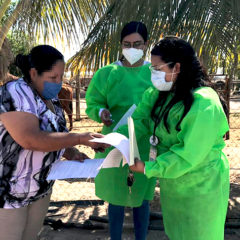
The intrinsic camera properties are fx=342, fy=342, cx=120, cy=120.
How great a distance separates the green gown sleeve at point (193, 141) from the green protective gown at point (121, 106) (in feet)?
2.34

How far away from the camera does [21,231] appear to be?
5.78ft

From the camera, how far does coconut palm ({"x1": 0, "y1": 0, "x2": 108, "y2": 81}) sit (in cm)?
→ 397

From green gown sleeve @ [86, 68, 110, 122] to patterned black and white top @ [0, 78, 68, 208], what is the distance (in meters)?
0.55

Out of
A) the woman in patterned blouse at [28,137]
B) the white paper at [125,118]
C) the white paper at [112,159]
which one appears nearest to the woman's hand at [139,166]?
the white paper at [112,159]

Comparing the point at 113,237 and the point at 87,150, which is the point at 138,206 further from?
the point at 87,150

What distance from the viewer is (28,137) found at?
154 cm

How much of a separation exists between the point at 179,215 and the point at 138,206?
590mm

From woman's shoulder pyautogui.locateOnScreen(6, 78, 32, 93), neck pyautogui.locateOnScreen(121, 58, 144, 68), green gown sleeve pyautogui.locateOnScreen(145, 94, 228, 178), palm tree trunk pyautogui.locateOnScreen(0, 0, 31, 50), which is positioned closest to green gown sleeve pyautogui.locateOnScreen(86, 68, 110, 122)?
neck pyautogui.locateOnScreen(121, 58, 144, 68)

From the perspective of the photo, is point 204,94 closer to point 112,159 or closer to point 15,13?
point 112,159

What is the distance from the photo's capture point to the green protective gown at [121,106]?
2271mm

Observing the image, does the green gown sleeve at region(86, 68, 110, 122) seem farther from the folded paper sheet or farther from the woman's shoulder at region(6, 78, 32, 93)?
the woman's shoulder at region(6, 78, 32, 93)

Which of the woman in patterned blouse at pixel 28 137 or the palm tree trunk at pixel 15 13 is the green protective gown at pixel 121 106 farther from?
the palm tree trunk at pixel 15 13

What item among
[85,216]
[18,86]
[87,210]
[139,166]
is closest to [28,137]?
[18,86]

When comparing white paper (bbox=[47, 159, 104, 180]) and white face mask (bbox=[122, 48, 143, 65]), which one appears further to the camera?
white face mask (bbox=[122, 48, 143, 65])
